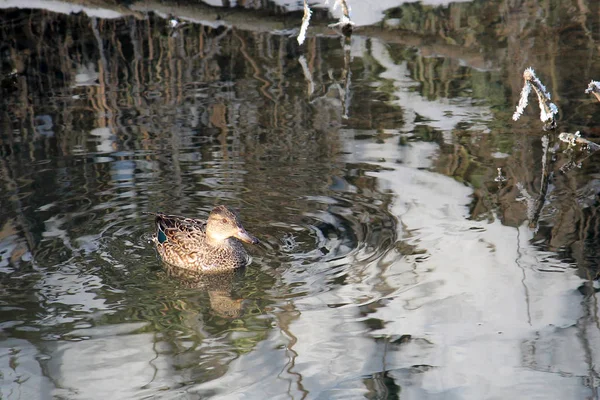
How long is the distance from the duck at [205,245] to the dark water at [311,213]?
0.53 ft

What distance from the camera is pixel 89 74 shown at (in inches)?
520

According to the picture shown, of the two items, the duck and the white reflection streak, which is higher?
the white reflection streak

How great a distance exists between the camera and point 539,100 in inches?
382

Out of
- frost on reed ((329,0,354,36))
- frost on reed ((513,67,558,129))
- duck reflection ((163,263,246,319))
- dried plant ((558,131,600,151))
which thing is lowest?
duck reflection ((163,263,246,319))

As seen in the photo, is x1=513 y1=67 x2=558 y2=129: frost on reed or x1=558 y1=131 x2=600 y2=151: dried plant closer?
x1=513 y1=67 x2=558 y2=129: frost on reed

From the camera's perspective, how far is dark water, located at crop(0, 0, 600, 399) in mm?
5824

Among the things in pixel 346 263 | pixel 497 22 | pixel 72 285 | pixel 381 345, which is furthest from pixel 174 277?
pixel 497 22

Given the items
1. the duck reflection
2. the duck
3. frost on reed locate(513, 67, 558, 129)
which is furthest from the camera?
frost on reed locate(513, 67, 558, 129)

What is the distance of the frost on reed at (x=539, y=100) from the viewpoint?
9156 mm

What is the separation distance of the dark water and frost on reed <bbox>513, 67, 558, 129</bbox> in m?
0.20

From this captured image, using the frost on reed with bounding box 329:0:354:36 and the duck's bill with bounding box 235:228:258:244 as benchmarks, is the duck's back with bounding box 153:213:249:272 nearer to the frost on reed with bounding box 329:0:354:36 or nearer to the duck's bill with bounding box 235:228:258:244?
the duck's bill with bounding box 235:228:258:244

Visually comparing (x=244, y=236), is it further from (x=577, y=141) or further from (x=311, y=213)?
(x=577, y=141)

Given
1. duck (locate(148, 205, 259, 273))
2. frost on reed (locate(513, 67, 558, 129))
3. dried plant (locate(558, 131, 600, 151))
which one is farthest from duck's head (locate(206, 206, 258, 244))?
dried plant (locate(558, 131, 600, 151))

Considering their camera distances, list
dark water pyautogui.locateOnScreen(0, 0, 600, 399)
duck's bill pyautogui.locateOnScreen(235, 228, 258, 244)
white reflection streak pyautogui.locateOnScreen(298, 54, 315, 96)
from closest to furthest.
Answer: dark water pyautogui.locateOnScreen(0, 0, 600, 399) < duck's bill pyautogui.locateOnScreen(235, 228, 258, 244) < white reflection streak pyautogui.locateOnScreen(298, 54, 315, 96)
